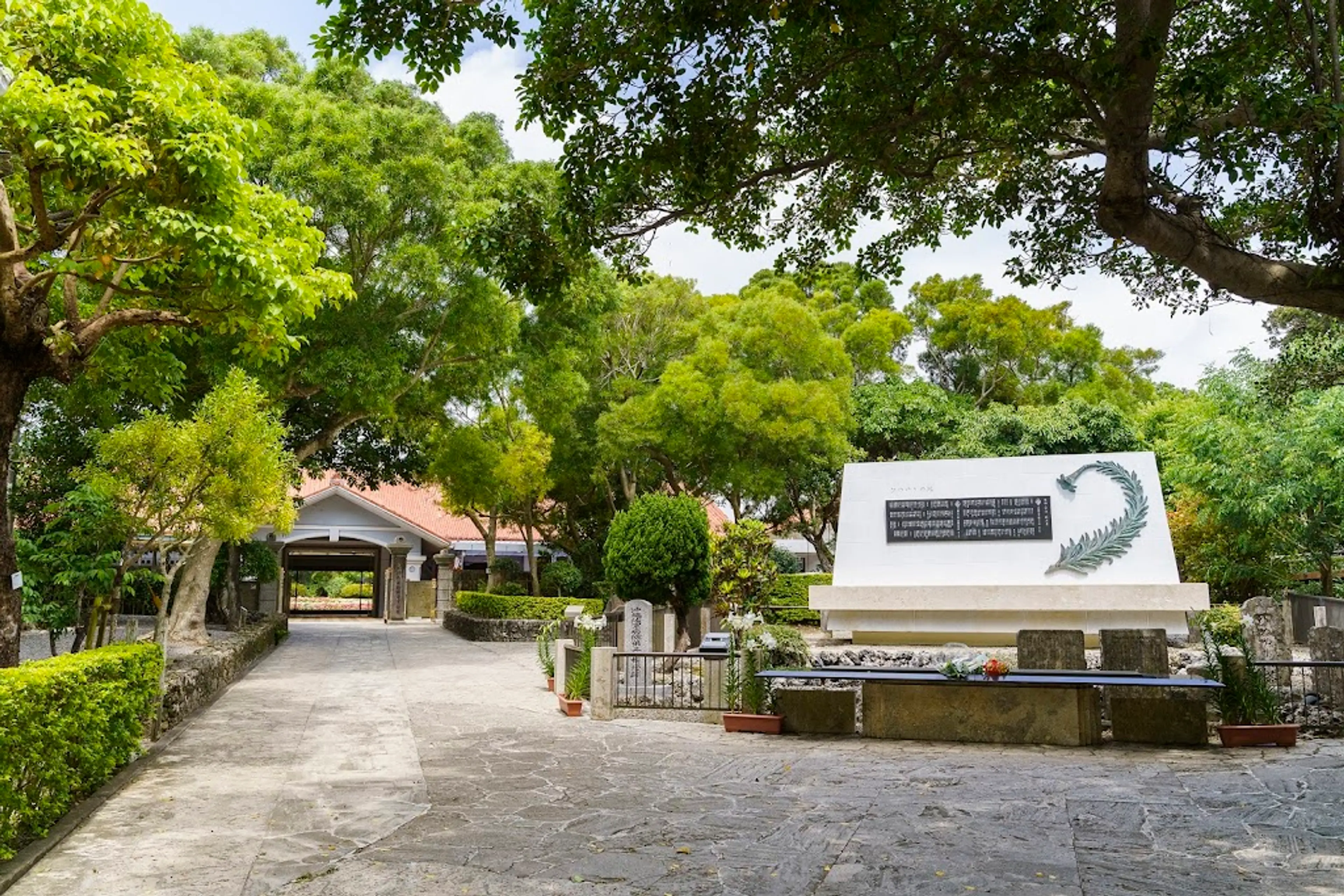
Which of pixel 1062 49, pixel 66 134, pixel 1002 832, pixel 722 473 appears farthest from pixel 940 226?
pixel 722 473

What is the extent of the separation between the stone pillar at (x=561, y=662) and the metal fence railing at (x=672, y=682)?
765 mm

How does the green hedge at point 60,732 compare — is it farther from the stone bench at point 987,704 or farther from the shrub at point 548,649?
the shrub at point 548,649

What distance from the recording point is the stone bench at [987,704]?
1059 cm

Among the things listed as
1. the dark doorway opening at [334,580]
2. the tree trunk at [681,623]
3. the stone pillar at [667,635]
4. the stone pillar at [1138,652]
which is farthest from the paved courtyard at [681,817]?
the dark doorway opening at [334,580]

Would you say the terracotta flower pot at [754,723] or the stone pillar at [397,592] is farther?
the stone pillar at [397,592]

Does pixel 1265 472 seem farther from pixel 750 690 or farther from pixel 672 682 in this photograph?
pixel 750 690

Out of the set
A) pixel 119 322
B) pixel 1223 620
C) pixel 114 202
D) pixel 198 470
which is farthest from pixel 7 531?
pixel 1223 620

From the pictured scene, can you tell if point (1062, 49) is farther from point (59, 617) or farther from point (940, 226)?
point (59, 617)

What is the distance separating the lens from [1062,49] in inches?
286

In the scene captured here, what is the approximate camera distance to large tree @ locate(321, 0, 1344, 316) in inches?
227

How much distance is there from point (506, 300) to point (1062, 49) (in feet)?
49.0

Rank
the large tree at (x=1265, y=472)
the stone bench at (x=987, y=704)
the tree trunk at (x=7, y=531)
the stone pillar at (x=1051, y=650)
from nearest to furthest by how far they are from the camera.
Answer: the tree trunk at (x=7, y=531)
the stone bench at (x=987, y=704)
the stone pillar at (x=1051, y=650)
the large tree at (x=1265, y=472)

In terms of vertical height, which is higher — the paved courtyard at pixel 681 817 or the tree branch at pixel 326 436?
the tree branch at pixel 326 436

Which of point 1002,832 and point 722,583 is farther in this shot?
point 722,583
